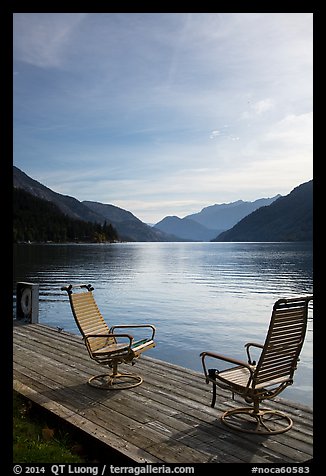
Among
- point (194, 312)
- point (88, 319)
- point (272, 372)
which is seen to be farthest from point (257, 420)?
point (194, 312)

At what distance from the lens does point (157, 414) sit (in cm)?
481

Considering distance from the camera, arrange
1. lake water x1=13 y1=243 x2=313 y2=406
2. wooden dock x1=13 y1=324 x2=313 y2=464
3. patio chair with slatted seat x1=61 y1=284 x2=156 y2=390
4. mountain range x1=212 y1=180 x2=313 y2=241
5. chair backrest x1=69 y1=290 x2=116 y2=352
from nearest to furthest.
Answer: wooden dock x1=13 y1=324 x2=313 y2=464, patio chair with slatted seat x1=61 y1=284 x2=156 y2=390, chair backrest x1=69 y1=290 x2=116 y2=352, lake water x1=13 y1=243 x2=313 y2=406, mountain range x1=212 y1=180 x2=313 y2=241

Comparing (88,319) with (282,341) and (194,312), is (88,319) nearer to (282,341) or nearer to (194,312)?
(282,341)

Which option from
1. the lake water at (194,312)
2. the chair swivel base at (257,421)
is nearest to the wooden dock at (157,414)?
the chair swivel base at (257,421)

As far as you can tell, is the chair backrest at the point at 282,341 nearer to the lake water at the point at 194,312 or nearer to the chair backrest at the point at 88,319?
the chair backrest at the point at 88,319

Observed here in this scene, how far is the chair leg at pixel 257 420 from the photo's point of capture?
439cm

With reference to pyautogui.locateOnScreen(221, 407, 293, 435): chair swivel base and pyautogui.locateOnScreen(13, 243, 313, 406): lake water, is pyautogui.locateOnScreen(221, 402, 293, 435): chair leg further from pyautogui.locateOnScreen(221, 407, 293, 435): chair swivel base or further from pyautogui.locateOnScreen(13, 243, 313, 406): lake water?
pyautogui.locateOnScreen(13, 243, 313, 406): lake water

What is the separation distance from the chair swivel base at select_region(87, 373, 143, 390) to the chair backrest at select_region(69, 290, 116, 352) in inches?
16.9

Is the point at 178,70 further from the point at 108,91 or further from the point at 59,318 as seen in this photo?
the point at 59,318

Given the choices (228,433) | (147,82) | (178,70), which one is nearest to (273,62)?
(178,70)

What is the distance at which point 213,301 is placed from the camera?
2781 centimetres

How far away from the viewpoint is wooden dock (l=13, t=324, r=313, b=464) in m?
3.89

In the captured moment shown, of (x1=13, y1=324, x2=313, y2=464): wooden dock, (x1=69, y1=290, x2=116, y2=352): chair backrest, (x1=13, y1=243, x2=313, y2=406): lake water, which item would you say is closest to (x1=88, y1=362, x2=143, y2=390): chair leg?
(x1=13, y1=324, x2=313, y2=464): wooden dock
